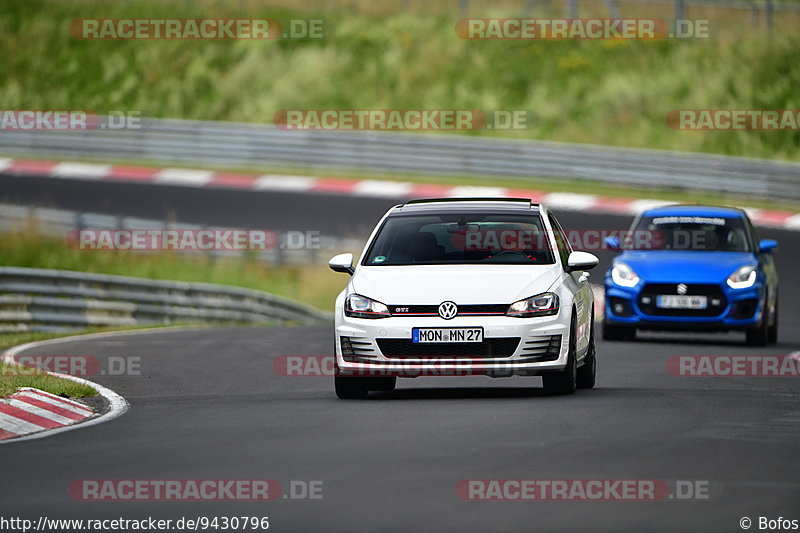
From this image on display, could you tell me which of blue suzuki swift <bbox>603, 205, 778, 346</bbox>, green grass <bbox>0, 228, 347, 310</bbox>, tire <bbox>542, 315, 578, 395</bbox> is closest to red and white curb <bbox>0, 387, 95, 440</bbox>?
tire <bbox>542, 315, 578, 395</bbox>

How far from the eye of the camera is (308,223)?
3369 centimetres

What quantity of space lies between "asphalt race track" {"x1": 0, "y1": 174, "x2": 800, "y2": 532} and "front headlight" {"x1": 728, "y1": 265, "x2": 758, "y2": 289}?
1.62 metres

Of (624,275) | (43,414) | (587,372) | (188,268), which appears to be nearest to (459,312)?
(587,372)

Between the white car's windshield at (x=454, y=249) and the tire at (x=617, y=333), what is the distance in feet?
18.8

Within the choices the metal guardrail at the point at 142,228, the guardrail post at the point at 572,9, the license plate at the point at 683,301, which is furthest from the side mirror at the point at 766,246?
the guardrail post at the point at 572,9

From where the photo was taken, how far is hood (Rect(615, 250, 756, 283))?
18.5 metres

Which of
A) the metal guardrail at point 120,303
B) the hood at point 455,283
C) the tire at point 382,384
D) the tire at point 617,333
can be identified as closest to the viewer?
the hood at point 455,283

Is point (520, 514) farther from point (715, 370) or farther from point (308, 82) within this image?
point (308, 82)

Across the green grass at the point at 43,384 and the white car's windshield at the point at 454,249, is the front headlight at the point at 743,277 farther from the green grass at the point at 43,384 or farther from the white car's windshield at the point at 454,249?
the green grass at the point at 43,384

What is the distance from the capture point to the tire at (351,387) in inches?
512

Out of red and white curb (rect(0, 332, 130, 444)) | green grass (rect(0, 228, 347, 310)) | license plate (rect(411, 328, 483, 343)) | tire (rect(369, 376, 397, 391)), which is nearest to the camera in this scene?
red and white curb (rect(0, 332, 130, 444))

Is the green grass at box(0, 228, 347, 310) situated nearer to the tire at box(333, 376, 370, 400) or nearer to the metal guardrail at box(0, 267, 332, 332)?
the metal guardrail at box(0, 267, 332, 332)

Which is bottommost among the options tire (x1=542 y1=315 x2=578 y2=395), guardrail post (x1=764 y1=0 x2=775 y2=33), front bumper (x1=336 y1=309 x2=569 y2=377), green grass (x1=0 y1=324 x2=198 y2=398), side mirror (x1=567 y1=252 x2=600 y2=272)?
green grass (x1=0 y1=324 x2=198 y2=398)

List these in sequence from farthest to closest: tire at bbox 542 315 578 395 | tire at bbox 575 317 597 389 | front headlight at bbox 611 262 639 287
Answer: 1. front headlight at bbox 611 262 639 287
2. tire at bbox 575 317 597 389
3. tire at bbox 542 315 578 395
